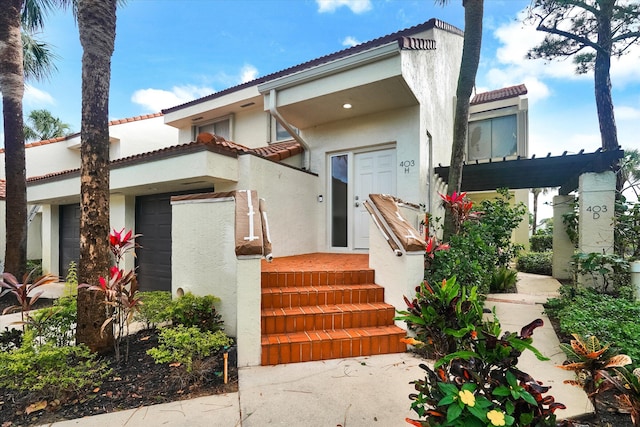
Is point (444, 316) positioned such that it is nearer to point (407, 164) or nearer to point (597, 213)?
point (407, 164)

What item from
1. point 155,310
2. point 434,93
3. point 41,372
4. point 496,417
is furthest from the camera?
point 434,93

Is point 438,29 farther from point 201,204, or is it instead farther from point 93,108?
point 93,108

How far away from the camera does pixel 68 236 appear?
11141mm

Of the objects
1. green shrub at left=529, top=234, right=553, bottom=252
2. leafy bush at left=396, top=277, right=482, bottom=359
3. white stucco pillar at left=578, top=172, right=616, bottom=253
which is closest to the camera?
leafy bush at left=396, top=277, right=482, bottom=359

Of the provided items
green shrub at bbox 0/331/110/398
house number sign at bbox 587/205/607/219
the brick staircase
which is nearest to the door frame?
the brick staircase

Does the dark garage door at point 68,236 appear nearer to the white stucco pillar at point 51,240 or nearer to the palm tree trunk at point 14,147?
the white stucco pillar at point 51,240

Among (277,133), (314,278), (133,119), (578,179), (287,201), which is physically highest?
(133,119)

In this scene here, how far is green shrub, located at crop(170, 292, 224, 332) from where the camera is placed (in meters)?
4.19

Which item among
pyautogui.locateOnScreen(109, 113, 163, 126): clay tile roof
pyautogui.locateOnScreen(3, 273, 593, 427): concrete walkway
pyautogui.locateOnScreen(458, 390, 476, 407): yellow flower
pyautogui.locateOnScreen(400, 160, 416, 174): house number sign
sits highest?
pyautogui.locateOnScreen(109, 113, 163, 126): clay tile roof

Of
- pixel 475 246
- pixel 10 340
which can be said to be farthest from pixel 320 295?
pixel 10 340

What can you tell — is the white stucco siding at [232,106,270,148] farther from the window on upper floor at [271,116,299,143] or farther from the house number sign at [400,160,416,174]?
the house number sign at [400,160,416,174]

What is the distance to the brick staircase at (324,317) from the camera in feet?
12.6

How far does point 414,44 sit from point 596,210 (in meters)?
5.00

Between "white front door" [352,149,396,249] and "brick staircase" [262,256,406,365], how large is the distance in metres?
2.55
